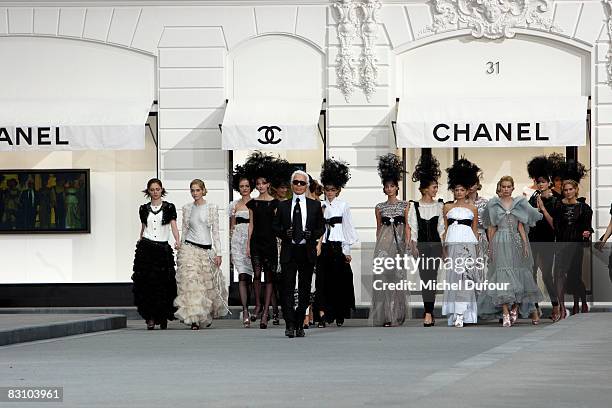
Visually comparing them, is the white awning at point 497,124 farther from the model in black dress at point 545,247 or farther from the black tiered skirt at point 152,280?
the black tiered skirt at point 152,280

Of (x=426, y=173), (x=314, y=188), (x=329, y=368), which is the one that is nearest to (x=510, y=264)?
(x=426, y=173)

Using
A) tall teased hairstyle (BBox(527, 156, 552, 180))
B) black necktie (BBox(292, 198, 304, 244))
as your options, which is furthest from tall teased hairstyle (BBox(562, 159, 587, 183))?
black necktie (BBox(292, 198, 304, 244))

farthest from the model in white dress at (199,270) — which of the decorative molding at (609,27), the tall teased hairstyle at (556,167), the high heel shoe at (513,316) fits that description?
the decorative molding at (609,27)

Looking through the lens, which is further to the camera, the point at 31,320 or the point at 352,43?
the point at 352,43

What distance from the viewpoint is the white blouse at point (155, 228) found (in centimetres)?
2041

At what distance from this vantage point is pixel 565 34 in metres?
25.7

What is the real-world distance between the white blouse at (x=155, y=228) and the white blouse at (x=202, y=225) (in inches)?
12.4

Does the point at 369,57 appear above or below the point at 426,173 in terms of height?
above

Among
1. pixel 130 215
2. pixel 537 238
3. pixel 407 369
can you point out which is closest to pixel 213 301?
pixel 537 238

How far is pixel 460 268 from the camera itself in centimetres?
2036

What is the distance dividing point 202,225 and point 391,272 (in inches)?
96.2

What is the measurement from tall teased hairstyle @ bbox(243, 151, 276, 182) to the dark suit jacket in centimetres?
261

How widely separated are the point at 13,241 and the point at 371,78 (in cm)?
634

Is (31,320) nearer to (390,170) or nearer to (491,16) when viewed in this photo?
(390,170)
